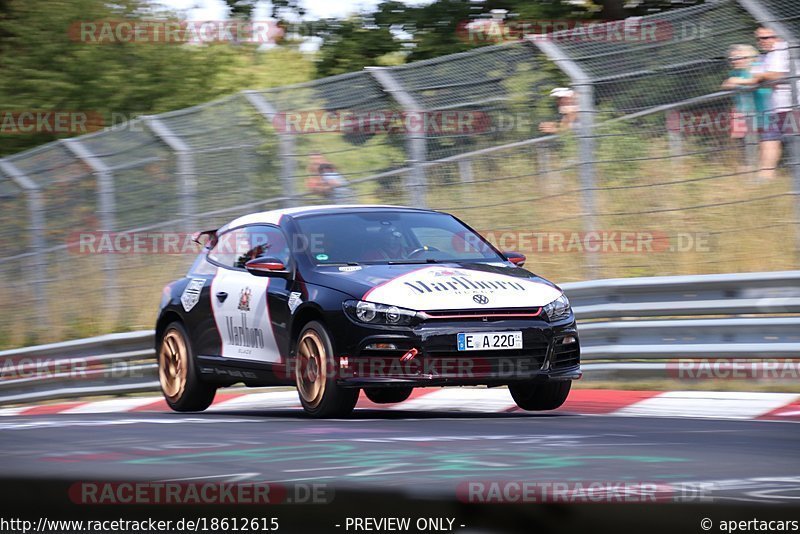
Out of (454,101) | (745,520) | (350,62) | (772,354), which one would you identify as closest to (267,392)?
(454,101)

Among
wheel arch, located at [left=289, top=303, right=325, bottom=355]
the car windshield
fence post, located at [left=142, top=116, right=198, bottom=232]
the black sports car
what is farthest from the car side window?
fence post, located at [left=142, top=116, right=198, bottom=232]

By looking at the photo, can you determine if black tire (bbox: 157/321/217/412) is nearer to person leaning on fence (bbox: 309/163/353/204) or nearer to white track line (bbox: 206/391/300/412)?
white track line (bbox: 206/391/300/412)

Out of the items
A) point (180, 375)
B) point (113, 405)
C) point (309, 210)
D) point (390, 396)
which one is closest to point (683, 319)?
point (390, 396)

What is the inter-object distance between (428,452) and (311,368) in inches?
112

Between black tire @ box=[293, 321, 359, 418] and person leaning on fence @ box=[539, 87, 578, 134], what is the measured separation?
130 inches

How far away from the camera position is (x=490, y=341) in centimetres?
830

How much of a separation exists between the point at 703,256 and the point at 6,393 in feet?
27.4

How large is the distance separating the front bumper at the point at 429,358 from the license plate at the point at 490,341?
0.03m

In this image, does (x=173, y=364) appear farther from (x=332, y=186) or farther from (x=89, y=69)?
(x=89, y=69)

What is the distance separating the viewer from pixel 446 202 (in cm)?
1202

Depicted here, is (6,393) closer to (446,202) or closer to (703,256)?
(446,202)

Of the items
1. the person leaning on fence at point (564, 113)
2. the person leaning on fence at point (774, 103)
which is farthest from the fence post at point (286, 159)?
the person leaning on fence at point (774, 103)

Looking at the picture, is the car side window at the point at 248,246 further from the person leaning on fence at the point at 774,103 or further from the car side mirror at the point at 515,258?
the person leaning on fence at the point at 774,103

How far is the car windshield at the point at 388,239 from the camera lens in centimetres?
919
